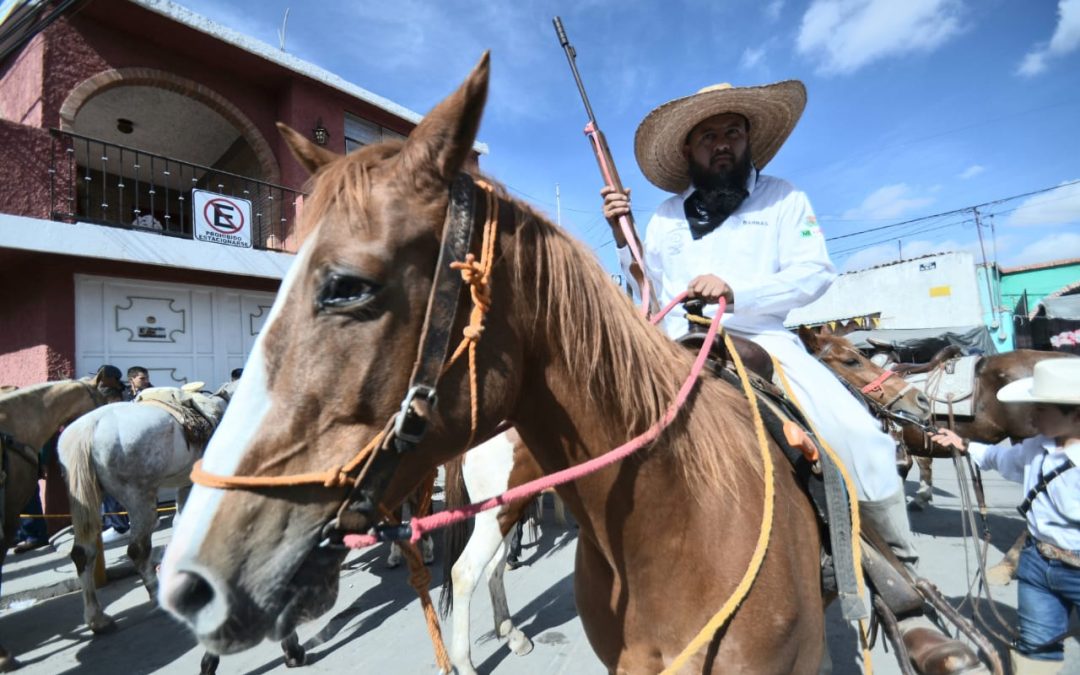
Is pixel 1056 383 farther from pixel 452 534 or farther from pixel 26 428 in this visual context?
pixel 26 428

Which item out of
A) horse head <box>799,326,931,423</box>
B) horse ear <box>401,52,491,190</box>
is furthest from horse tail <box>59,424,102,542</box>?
horse head <box>799,326,931,423</box>

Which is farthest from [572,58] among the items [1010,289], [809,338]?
[1010,289]

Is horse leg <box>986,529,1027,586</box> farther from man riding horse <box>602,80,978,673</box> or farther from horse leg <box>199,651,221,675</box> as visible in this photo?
horse leg <box>199,651,221,675</box>

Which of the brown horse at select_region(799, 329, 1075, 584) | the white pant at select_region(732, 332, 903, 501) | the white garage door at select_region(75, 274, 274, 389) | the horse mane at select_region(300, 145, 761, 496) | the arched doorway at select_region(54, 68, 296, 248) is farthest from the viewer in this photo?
the arched doorway at select_region(54, 68, 296, 248)

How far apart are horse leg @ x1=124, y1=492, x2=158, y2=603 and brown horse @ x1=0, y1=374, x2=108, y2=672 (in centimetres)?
73

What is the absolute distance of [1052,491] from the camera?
8.77ft

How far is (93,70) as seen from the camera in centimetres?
739

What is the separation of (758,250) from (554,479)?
4.27 ft

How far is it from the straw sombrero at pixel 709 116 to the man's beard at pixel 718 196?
0.73 ft

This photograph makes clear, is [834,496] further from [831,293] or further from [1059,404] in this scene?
[831,293]

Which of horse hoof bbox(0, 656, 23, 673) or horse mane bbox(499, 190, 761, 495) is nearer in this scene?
horse mane bbox(499, 190, 761, 495)

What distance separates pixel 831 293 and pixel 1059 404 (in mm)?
23712

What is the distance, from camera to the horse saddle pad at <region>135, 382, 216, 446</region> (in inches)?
201

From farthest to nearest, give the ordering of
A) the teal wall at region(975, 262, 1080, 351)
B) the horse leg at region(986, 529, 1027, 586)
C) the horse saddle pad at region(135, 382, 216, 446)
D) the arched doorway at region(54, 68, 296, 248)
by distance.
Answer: the teal wall at region(975, 262, 1080, 351) < the arched doorway at region(54, 68, 296, 248) < the horse saddle pad at region(135, 382, 216, 446) < the horse leg at region(986, 529, 1027, 586)
